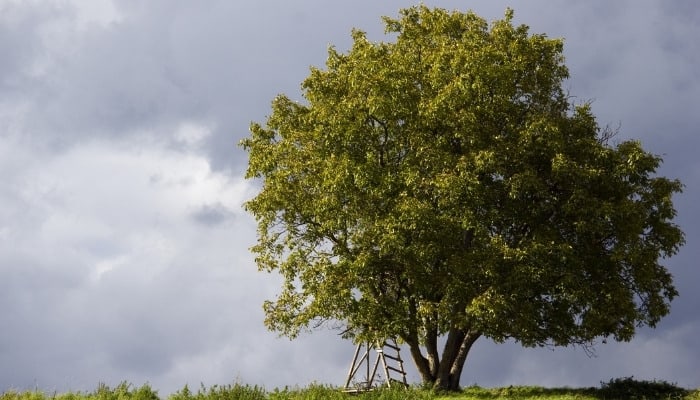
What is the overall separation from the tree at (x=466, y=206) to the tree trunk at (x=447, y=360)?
0.27 ft

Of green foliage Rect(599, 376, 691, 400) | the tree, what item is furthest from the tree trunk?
green foliage Rect(599, 376, 691, 400)

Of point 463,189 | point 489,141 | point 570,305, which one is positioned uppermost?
point 489,141

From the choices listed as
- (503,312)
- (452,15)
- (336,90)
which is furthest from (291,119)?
(503,312)

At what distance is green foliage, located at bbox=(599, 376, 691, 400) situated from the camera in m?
35.8

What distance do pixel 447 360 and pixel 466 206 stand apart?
800 cm

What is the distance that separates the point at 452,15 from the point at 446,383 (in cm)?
1689

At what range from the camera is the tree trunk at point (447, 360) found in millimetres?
37531

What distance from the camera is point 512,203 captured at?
35156 millimetres

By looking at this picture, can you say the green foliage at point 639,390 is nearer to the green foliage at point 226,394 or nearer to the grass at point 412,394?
the grass at point 412,394

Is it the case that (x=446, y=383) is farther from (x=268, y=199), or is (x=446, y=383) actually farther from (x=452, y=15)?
(x=452, y=15)

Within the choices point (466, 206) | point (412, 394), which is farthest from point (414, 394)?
point (466, 206)

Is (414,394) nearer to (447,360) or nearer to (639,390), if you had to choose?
(447,360)

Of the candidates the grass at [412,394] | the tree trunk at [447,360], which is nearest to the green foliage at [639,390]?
the grass at [412,394]

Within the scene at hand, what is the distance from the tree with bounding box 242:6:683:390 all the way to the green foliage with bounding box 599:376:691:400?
268cm
